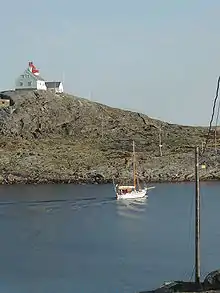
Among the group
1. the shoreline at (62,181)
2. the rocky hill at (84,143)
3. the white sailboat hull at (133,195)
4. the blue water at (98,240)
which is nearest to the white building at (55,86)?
the rocky hill at (84,143)

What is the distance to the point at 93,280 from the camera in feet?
93.0

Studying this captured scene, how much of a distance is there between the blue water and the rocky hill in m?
10.6

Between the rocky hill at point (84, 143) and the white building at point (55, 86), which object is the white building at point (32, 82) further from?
the rocky hill at point (84, 143)

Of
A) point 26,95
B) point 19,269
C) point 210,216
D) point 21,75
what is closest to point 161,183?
point 210,216

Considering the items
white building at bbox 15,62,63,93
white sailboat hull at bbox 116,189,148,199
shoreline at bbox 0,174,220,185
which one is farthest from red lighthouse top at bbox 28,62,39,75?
white sailboat hull at bbox 116,189,148,199

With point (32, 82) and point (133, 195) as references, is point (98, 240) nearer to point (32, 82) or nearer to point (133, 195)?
point (133, 195)

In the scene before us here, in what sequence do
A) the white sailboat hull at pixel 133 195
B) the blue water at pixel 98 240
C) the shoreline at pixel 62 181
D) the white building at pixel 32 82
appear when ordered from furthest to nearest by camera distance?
1. the white building at pixel 32 82
2. the shoreline at pixel 62 181
3. the white sailboat hull at pixel 133 195
4. the blue water at pixel 98 240

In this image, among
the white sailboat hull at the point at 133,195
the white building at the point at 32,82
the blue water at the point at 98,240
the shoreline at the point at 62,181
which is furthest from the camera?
the white building at the point at 32,82

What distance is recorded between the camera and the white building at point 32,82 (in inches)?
4040

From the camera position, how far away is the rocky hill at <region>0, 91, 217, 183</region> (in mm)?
79188

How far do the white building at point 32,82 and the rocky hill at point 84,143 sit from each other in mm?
3451

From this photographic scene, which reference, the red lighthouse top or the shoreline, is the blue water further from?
the red lighthouse top

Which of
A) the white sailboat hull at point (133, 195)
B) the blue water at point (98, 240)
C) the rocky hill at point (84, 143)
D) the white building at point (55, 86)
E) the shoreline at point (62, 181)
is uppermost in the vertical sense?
the white building at point (55, 86)

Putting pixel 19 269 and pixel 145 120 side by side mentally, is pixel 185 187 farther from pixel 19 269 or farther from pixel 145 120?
pixel 19 269
